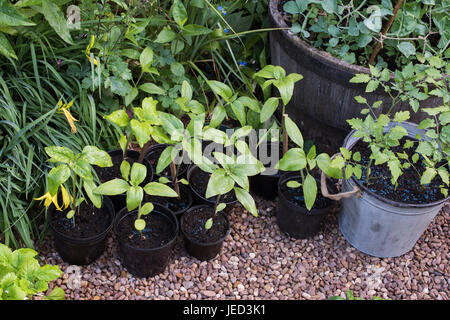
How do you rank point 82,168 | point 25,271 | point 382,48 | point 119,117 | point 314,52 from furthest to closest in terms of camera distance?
point 382,48, point 314,52, point 119,117, point 82,168, point 25,271

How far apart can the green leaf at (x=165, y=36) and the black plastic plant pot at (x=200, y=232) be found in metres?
0.83

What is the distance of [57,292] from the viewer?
1.80 metres

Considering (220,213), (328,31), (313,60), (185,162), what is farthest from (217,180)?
(328,31)

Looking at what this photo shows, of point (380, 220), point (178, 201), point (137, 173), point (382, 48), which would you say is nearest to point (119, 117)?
point (137, 173)

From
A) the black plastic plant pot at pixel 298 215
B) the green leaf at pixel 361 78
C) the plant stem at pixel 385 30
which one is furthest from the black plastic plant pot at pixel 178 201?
the plant stem at pixel 385 30

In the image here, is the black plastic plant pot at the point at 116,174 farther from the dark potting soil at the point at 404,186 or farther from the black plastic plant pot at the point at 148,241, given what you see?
the dark potting soil at the point at 404,186

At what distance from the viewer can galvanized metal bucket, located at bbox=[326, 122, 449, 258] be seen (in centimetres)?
210

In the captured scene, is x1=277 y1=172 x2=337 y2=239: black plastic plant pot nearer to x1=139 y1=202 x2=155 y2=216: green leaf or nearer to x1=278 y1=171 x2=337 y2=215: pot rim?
x1=278 y1=171 x2=337 y2=215: pot rim

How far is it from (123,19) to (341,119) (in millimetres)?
1161

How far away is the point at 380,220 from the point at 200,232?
2.66 feet

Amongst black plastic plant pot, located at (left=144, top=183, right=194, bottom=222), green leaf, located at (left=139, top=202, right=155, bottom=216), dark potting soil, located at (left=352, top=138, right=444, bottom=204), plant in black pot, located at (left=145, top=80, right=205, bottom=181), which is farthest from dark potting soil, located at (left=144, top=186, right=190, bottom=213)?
dark potting soil, located at (left=352, top=138, right=444, bottom=204)

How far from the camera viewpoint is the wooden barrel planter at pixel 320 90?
231 centimetres

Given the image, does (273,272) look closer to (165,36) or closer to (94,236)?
(94,236)

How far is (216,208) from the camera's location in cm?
218
